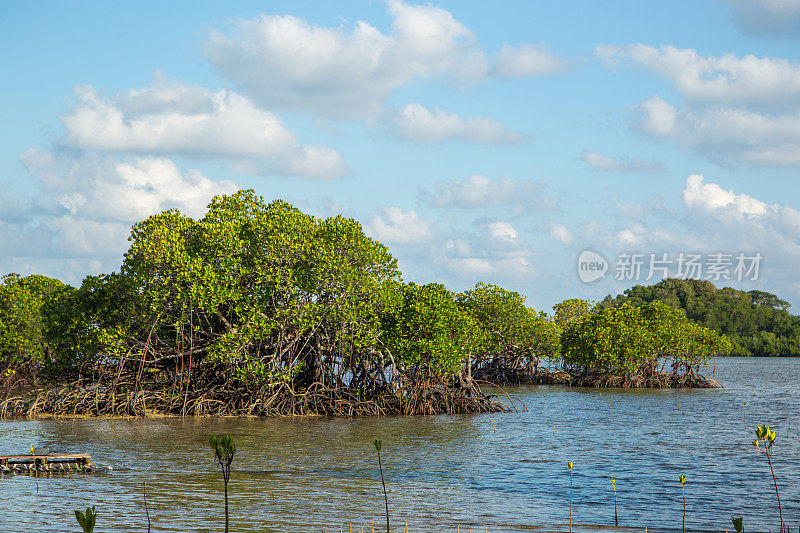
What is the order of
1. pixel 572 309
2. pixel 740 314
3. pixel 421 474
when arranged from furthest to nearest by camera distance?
pixel 740 314
pixel 572 309
pixel 421 474

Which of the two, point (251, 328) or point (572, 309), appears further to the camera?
point (572, 309)

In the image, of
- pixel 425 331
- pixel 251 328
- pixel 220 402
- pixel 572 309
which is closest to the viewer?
pixel 251 328

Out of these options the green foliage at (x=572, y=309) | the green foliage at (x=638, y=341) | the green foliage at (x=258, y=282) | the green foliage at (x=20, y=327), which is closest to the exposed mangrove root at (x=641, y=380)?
the green foliage at (x=638, y=341)

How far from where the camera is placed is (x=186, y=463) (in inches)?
690

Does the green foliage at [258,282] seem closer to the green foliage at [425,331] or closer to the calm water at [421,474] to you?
the green foliage at [425,331]

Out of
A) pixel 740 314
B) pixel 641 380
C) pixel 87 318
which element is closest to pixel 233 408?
pixel 87 318

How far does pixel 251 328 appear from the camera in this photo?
2425 cm

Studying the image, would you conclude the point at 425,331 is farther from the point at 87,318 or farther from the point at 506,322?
the point at 506,322

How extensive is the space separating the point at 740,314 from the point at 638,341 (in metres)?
67.4

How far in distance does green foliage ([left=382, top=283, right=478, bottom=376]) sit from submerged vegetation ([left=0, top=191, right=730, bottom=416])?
0.17ft

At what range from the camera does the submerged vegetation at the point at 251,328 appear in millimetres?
24828

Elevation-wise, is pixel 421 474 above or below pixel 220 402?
below

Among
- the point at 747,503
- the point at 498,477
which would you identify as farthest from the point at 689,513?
the point at 498,477

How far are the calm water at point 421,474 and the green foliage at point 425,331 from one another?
81.2 inches
